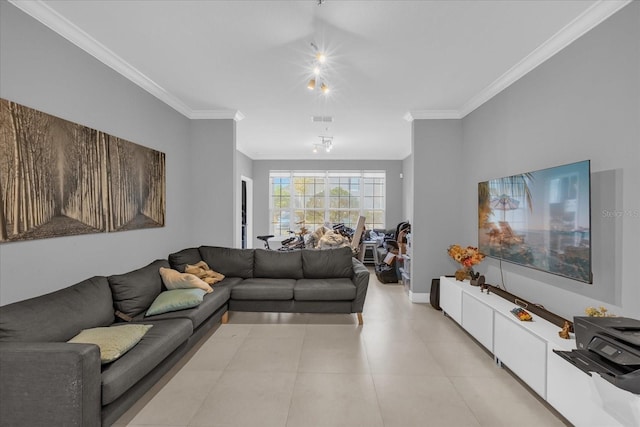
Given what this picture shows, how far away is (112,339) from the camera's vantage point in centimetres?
198

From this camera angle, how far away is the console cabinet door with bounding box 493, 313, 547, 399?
2111 mm

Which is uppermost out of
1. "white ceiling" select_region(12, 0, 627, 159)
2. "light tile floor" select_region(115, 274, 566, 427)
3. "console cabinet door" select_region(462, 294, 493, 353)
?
"white ceiling" select_region(12, 0, 627, 159)

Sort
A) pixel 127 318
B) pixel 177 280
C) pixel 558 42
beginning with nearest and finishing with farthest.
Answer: pixel 558 42 < pixel 127 318 < pixel 177 280

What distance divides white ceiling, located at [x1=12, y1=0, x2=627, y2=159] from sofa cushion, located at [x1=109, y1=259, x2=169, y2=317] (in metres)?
2.06

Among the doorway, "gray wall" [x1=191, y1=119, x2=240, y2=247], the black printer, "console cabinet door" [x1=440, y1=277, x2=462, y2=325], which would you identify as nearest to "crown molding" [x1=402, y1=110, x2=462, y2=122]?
"console cabinet door" [x1=440, y1=277, x2=462, y2=325]

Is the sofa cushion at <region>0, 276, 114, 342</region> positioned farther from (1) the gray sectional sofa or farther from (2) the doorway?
(2) the doorway

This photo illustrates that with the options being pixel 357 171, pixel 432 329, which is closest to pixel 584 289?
pixel 432 329

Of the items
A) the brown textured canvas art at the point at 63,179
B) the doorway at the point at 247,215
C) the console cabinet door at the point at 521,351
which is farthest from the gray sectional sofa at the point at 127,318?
the doorway at the point at 247,215

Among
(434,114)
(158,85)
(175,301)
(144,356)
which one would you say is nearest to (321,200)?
(434,114)

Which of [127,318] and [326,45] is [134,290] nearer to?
[127,318]

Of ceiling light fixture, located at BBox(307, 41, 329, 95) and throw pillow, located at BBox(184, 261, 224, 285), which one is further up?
ceiling light fixture, located at BBox(307, 41, 329, 95)

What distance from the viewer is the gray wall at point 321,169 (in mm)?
7969

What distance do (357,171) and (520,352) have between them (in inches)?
241

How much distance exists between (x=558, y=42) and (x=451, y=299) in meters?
2.80
